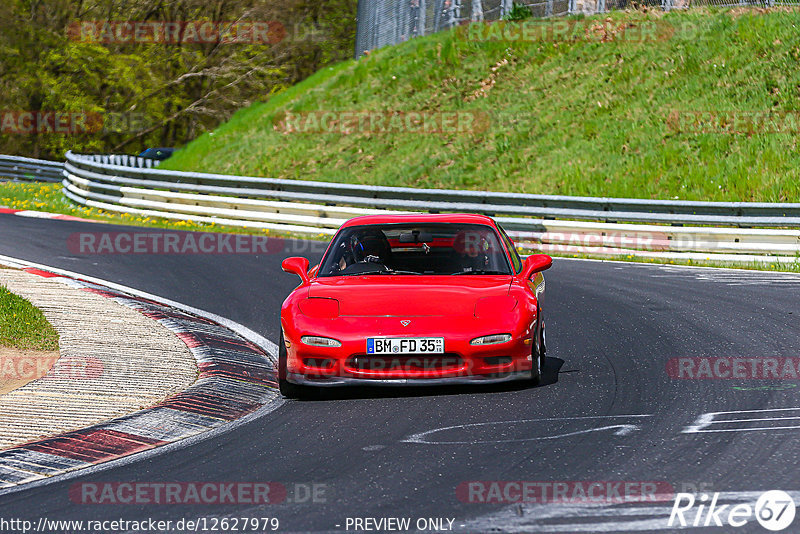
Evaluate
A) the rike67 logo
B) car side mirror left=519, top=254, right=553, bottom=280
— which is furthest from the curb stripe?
the rike67 logo

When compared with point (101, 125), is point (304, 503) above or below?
below

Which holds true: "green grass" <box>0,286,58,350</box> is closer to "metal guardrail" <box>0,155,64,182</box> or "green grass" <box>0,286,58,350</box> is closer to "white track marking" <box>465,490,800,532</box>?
"white track marking" <box>465,490,800,532</box>

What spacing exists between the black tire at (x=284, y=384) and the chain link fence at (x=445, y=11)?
77.5 ft

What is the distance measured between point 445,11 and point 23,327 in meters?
26.6

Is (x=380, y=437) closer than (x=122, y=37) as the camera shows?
Yes

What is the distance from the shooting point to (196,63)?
162 ft

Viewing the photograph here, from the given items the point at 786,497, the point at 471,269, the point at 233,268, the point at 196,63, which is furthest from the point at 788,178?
the point at 196,63

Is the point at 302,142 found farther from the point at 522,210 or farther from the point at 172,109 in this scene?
the point at 172,109

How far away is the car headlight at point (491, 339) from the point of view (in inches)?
301

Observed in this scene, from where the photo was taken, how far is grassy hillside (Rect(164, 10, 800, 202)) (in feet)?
77.4

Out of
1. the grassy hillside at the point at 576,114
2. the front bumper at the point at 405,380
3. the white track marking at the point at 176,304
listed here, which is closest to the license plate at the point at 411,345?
the front bumper at the point at 405,380

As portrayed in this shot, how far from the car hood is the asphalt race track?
62 centimetres

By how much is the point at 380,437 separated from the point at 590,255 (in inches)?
499

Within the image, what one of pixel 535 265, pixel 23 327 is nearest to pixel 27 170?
pixel 23 327
